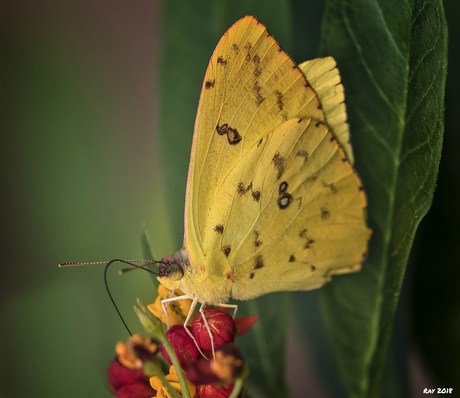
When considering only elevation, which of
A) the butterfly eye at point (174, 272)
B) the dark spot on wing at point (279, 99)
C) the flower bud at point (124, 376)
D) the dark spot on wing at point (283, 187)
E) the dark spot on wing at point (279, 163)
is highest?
the dark spot on wing at point (279, 99)

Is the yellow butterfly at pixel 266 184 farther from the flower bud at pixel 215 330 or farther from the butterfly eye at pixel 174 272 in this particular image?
the flower bud at pixel 215 330

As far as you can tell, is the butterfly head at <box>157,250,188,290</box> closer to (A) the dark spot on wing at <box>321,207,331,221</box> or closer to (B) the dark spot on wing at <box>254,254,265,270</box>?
(B) the dark spot on wing at <box>254,254,265,270</box>

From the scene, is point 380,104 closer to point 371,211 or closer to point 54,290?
point 371,211

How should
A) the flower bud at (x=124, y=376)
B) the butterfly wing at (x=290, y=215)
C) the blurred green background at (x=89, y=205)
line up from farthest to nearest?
the blurred green background at (x=89, y=205), the butterfly wing at (x=290, y=215), the flower bud at (x=124, y=376)

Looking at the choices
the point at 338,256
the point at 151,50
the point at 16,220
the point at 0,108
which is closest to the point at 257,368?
the point at 338,256

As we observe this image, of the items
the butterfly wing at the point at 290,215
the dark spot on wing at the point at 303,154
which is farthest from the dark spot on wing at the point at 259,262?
the dark spot on wing at the point at 303,154

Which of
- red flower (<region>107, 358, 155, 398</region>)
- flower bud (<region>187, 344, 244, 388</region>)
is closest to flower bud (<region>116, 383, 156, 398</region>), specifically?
red flower (<region>107, 358, 155, 398</region>)

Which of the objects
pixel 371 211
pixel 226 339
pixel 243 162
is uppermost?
pixel 243 162
